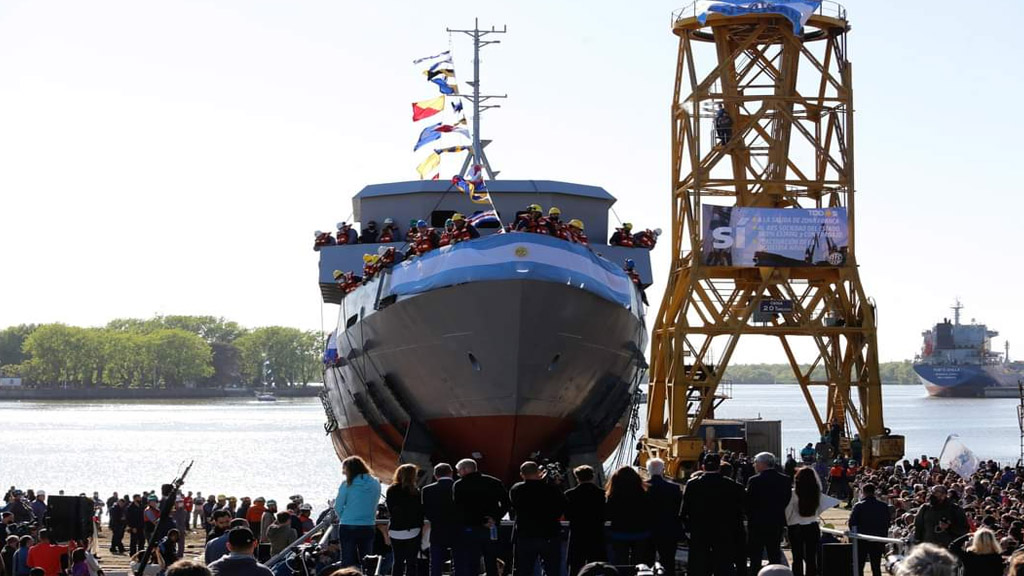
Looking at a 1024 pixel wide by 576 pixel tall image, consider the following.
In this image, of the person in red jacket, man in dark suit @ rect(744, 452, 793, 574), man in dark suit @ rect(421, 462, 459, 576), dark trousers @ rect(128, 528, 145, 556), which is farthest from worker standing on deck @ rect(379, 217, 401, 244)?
man in dark suit @ rect(744, 452, 793, 574)

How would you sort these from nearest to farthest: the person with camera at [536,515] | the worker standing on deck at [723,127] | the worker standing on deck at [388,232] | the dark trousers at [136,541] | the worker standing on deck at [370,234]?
the person with camera at [536,515], the dark trousers at [136,541], the worker standing on deck at [388,232], the worker standing on deck at [370,234], the worker standing on deck at [723,127]

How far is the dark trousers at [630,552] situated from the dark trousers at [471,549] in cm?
116

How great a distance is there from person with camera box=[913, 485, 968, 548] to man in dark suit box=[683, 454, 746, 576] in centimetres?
180

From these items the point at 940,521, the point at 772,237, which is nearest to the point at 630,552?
the point at 940,521

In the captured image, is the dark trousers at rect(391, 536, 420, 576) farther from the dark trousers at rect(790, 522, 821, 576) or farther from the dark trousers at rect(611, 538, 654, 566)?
the dark trousers at rect(790, 522, 821, 576)

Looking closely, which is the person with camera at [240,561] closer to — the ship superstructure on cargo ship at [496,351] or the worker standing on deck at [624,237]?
the ship superstructure on cargo ship at [496,351]

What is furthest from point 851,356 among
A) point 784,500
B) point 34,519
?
point 784,500

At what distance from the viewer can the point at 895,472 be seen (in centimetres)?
3175

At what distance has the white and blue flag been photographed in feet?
127

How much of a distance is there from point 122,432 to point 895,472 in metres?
84.2

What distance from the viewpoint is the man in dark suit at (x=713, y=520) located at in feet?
42.5

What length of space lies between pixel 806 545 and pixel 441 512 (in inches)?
138

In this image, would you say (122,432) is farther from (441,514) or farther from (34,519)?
(441,514)

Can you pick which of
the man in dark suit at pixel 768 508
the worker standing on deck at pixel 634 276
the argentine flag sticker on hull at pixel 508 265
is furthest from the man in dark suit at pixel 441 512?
the worker standing on deck at pixel 634 276
